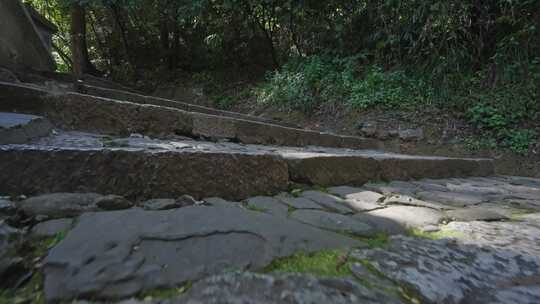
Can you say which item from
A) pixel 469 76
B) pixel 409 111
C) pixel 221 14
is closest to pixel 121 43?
pixel 221 14

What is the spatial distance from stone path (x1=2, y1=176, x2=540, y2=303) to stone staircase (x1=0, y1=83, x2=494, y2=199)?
3.4 inches

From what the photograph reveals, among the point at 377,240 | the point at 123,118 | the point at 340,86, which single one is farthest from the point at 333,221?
the point at 340,86

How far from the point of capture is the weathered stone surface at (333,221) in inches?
40.7

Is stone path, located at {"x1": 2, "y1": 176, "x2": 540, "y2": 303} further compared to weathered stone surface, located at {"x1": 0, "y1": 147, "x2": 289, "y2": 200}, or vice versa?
weathered stone surface, located at {"x1": 0, "y1": 147, "x2": 289, "y2": 200}

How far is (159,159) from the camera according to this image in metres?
1.13

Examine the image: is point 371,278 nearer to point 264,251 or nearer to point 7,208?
point 264,251

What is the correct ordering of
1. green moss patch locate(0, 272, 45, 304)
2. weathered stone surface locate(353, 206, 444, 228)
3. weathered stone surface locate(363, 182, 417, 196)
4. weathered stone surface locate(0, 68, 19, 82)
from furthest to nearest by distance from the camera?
weathered stone surface locate(0, 68, 19, 82)
weathered stone surface locate(363, 182, 417, 196)
weathered stone surface locate(353, 206, 444, 228)
green moss patch locate(0, 272, 45, 304)

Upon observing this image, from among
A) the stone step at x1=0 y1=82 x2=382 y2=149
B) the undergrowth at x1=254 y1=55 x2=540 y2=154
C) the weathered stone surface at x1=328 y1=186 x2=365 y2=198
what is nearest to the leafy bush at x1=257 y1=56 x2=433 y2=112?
the undergrowth at x1=254 y1=55 x2=540 y2=154

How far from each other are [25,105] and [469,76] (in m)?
5.80

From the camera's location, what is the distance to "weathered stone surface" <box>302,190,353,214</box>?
128 cm

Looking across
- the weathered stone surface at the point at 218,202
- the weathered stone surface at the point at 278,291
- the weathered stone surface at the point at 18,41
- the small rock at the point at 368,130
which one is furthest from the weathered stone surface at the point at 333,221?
the small rock at the point at 368,130

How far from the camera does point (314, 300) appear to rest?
0.59 metres

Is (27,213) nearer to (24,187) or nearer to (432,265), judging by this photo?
(24,187)

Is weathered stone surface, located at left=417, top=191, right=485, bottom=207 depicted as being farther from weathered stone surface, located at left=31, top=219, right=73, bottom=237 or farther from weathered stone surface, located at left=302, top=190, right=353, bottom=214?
weathered stone surface, located at left=31, top=219, right=73, bottom=237
